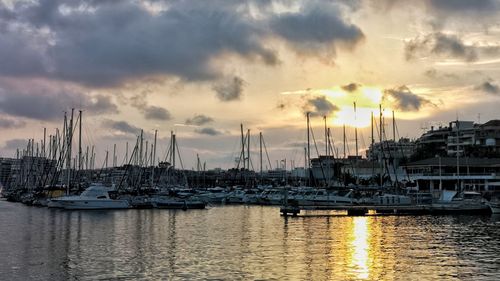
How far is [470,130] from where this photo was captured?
179 metres

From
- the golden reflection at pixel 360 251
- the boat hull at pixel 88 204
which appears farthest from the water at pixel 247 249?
the boat hull at pixel 88 204

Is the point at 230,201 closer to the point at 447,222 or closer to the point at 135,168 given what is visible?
the point at 135,168

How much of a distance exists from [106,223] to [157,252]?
27510 mm

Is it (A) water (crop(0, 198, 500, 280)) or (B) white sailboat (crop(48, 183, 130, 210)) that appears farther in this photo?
(B) white sailboat (crop(48, 183, 130, 210))

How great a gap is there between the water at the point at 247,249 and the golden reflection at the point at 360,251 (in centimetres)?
8

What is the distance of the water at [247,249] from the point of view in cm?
3369

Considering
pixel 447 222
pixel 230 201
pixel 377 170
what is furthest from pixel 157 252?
pixel 377 170

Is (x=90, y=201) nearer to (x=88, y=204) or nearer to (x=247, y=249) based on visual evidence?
(x=88, y=204)

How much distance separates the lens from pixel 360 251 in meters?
44.1

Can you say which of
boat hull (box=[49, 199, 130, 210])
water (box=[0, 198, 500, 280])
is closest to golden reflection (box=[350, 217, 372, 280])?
water (box=[0, 198, 500, 280])

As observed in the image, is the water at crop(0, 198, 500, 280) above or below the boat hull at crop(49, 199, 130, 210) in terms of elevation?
below

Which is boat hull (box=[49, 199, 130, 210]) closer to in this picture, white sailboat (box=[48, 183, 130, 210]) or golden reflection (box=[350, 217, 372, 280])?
white sailboat (box=[48, 183, 130, 210])

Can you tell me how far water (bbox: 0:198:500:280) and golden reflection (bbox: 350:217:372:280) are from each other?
0.08m

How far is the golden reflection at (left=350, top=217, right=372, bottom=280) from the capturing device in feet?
114
